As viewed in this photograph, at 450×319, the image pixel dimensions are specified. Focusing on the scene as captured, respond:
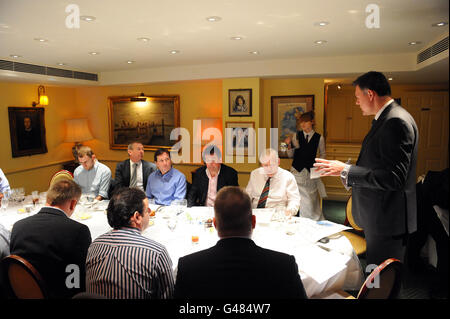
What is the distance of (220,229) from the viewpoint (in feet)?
4.56

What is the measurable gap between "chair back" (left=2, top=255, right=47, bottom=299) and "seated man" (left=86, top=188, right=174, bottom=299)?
30cm

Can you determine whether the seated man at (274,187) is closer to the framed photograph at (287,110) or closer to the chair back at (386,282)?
the chair back at (386,282)

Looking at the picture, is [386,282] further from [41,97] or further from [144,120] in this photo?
[41,97]

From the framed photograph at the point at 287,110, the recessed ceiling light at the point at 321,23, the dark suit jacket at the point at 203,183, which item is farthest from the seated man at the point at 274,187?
the framed photograph at the point at 287,110

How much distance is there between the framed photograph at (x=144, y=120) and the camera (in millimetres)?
6648

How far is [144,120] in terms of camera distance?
6.88 m

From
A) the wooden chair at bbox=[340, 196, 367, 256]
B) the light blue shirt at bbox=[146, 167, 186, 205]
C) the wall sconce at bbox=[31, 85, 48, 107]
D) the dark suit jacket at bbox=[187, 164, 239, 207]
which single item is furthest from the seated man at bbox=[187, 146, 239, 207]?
the wall sconce at bbox=[31, 85, 48, 107]

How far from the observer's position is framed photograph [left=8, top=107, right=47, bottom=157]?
599 cm

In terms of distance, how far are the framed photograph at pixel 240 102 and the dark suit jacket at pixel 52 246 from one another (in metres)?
4.04

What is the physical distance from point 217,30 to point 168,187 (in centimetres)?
185

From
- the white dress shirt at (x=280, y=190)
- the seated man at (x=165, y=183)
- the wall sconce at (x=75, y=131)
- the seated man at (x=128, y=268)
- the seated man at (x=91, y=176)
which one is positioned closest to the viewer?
the seated man at (x=128, y=268)
